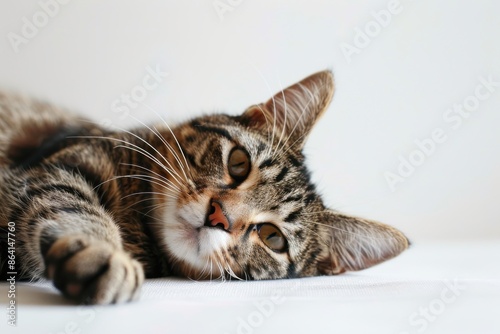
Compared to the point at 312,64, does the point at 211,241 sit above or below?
below

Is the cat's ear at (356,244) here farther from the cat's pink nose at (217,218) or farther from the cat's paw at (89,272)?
the cat's paw at (89,272)

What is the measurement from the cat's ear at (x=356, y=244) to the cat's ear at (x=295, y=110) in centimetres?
21

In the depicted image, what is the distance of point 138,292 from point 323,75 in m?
0.65

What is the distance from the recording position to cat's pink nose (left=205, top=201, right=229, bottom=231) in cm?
96

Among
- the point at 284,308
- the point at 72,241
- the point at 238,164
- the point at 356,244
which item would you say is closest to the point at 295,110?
the point at 238,164

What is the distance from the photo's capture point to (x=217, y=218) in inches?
37.8

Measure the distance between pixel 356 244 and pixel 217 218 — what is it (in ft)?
1.26

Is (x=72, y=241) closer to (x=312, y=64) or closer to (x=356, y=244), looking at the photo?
(x=356, y=244)

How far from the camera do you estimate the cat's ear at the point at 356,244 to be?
3.68 feet

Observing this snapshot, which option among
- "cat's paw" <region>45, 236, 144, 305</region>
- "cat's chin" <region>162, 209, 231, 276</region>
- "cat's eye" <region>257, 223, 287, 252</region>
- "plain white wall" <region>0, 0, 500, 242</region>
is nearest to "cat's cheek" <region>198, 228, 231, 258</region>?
"cat's chin" <region>162, 209, 231, 276</region>

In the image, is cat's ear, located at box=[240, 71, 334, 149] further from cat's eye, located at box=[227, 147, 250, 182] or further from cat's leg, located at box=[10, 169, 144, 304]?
cat's leg, located at box=[10, 169, 144, 304]

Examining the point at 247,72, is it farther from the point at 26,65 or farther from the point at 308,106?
the point at 26,65

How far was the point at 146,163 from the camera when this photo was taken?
44.7 inches

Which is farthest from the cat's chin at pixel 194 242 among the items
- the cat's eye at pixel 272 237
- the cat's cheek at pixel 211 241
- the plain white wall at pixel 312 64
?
the plain white wall at pixel 312 64
